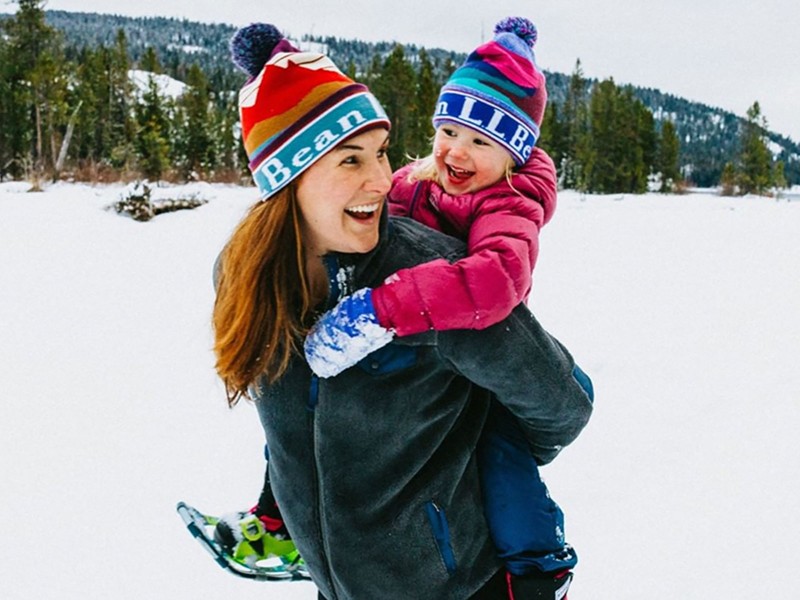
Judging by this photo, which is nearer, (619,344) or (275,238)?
(275,238)

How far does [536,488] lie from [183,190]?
901 cm

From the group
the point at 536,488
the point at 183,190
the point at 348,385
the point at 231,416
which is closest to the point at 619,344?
the point at 231,416

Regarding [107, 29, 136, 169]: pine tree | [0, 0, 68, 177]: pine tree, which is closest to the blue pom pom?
[0, 0, 68, 177]: pine tree

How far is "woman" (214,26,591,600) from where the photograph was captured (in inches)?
49.2

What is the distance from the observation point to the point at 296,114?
1.36 meters

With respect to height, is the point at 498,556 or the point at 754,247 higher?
the point at 754,247

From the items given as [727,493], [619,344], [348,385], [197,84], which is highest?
[197,84]

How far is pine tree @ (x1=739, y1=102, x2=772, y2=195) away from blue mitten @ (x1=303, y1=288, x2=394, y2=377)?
2059 inches

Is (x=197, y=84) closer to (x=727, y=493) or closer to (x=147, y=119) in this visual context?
(x=147, y=119)

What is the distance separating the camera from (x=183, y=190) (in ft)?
31.3

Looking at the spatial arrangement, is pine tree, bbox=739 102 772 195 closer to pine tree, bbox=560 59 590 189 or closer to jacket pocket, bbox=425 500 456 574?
pine tree, bbox=560 59 590 189

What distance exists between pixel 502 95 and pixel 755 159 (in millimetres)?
52914

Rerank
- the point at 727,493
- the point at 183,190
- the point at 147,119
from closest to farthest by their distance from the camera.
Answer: the point at 727,493, the point at 183,190, the point at 147,119

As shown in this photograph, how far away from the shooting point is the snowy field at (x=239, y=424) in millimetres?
2672
